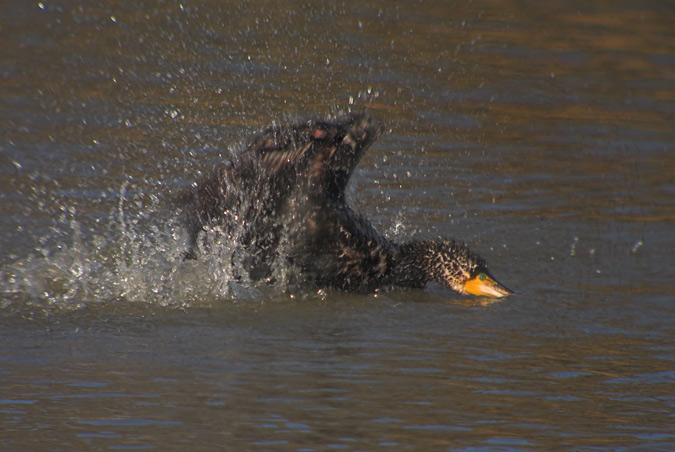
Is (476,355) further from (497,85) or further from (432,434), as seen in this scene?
(497,85)

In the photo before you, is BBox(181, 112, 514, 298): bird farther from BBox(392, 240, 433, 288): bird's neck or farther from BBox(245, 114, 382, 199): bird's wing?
BBox(392, 240, 433, 288): bird's neck

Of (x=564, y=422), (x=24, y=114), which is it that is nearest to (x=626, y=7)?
(x=24, y=114)

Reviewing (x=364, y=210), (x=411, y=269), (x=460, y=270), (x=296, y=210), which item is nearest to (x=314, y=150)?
(x=296, y=210)

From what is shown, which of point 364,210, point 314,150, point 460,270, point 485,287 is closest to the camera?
point 314,150

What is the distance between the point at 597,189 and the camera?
8.63m

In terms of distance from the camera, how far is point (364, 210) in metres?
7.87

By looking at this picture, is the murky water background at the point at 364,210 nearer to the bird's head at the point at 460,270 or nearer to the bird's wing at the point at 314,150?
the bird's head at the point at 460,270

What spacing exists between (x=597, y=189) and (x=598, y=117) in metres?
2.05

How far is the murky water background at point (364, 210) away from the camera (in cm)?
432

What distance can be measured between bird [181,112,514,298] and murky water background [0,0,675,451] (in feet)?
0.49

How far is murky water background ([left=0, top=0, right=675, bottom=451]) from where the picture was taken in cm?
432

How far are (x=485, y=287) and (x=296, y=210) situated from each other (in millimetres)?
1200

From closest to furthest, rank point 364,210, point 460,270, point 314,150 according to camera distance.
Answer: point 314,150
point 460,270
point 364,210

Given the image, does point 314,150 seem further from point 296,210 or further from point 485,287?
point 485,287
